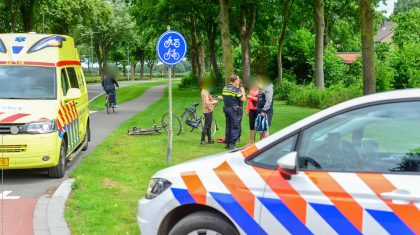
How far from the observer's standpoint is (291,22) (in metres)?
34.2

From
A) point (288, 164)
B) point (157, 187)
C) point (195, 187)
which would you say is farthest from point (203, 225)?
point (288, 164)

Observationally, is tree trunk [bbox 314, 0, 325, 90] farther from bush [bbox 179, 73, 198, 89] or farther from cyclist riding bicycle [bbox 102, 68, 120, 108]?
bush [bbox 179, 73, 198, 89]

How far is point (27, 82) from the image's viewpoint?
30.5ft

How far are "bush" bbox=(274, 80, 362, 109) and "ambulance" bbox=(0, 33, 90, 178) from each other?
595 inches

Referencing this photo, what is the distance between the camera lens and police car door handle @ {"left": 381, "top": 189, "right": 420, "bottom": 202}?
3.42m

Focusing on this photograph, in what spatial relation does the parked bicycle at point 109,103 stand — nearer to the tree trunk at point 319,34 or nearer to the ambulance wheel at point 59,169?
the tree trunk at point 319,34

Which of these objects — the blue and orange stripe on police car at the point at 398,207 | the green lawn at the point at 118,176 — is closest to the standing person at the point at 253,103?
the green lawn at the point at 118,176

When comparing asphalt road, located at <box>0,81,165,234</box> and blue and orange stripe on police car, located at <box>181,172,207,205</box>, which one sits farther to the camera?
asphalt road, located at <box>0,81,165,234</box>

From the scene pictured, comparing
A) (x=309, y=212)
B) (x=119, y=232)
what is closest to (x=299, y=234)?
(x=309, y=212)

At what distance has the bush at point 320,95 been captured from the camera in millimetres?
23547

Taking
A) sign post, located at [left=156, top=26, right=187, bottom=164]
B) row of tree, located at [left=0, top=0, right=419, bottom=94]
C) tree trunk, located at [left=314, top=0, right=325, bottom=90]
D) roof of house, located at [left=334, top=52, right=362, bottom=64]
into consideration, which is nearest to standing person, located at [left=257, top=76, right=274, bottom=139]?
sign post, located at [left=156, top=26, right=187, bottom=164]

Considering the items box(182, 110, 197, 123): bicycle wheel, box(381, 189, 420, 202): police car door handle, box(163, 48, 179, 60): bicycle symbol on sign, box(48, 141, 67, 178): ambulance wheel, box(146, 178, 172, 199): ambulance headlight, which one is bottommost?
box(48, 141, 67, 178): ambulance wheel

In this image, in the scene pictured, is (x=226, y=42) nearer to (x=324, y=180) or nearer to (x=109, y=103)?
(x=109, y=103)

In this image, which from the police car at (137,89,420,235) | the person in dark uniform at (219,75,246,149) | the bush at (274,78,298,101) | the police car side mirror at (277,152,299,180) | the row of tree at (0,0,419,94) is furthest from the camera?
the bush at (274,78,298,101)
